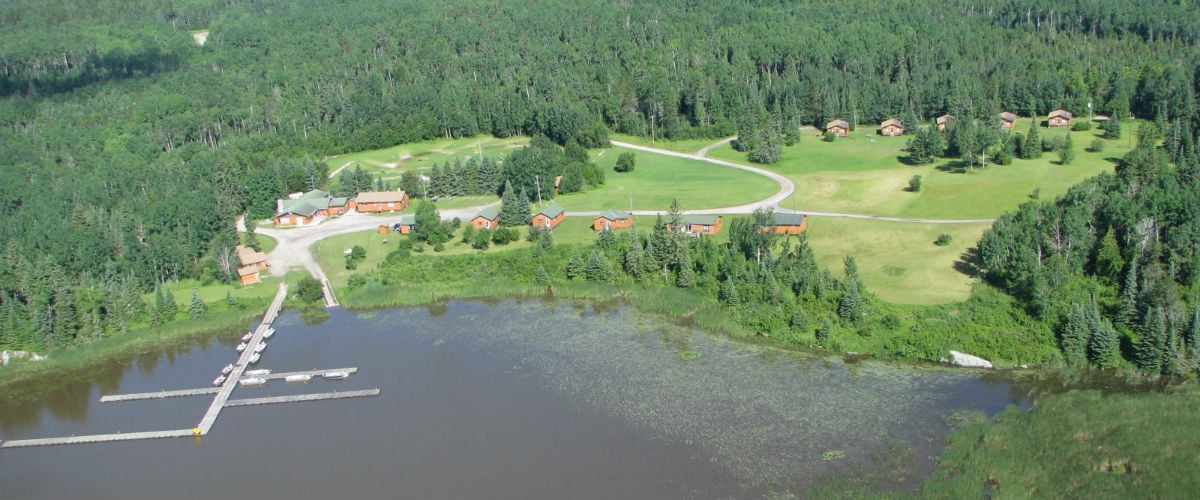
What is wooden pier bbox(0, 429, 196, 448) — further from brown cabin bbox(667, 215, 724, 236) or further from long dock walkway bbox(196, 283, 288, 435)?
brown cabin bbox(667, 215, 724, 236)

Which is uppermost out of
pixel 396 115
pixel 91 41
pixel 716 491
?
pixel 91 41

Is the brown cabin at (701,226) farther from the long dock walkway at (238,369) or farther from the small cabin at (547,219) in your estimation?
the long dock walkway at (238,369)

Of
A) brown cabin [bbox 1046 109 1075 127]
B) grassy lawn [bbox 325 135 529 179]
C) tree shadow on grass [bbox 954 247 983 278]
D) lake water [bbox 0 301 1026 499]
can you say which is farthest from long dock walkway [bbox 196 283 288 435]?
brown cabin [bbox 1046 109 1075 127]

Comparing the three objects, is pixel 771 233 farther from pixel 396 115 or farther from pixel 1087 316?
pixel 396 115

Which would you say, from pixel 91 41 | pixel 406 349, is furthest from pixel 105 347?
pixel 91 41

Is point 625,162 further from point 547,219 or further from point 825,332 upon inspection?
point 825,332

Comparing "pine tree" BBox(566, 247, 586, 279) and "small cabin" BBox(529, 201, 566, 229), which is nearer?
"pine tree" BBox(566, 247, 586, 279)
